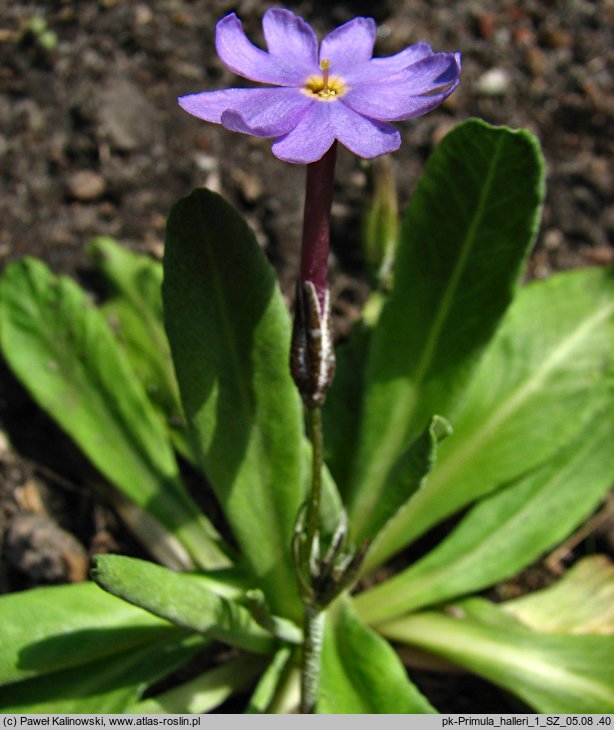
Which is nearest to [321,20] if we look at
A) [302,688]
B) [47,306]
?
[47,306]

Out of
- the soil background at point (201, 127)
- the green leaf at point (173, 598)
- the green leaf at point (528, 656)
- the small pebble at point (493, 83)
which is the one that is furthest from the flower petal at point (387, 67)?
the small pebble at point (493, 83)

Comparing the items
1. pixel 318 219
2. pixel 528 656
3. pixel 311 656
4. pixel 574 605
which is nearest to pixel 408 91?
pixel 318 219

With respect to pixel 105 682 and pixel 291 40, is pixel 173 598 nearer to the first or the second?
pixel 105 682

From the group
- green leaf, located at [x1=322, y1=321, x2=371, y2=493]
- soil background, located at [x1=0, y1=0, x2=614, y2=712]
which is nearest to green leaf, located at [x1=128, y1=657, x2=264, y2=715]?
green leaf, located at [x1=322, y1=321, x2=371, y2=493]

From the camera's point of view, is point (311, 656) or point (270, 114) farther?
point (311, 656)

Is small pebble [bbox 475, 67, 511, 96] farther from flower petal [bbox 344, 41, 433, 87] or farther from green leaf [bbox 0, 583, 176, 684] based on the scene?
green leaf [bbox 0, 583, 176, 684]

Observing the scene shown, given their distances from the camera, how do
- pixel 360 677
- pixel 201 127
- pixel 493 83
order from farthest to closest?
pixel 493 83, pixel 201 127, pixel 360 677
